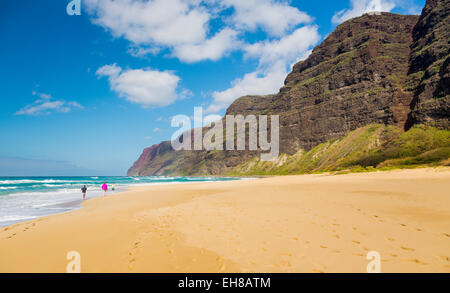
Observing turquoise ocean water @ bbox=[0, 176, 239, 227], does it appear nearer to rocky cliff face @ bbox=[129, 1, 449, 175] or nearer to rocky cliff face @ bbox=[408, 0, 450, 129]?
rocky cliff face @ bbox=[408, 0, 450, 129]

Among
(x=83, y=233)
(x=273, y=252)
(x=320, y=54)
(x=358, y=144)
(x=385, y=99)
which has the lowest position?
(x=83, y=233)

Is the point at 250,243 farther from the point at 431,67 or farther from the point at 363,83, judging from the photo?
the point at 363,83

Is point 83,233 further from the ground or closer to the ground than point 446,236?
closer to the ground

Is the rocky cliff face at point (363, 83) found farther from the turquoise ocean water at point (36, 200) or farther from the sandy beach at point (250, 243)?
the turquoise ocean water at point (36, 200)

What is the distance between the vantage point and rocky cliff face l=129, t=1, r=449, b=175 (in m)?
68.9

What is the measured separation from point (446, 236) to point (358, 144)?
71.7m

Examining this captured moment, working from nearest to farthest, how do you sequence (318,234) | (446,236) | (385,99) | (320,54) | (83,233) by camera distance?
1. (446,236)
2. (318,234)
3. (83,233)
4. (385,99)
5. (320,54)

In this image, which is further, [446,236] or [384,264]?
[446,236]

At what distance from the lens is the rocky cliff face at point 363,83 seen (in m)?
68.9

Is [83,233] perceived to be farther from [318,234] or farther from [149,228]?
[318,234]

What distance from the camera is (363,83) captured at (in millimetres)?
82562
